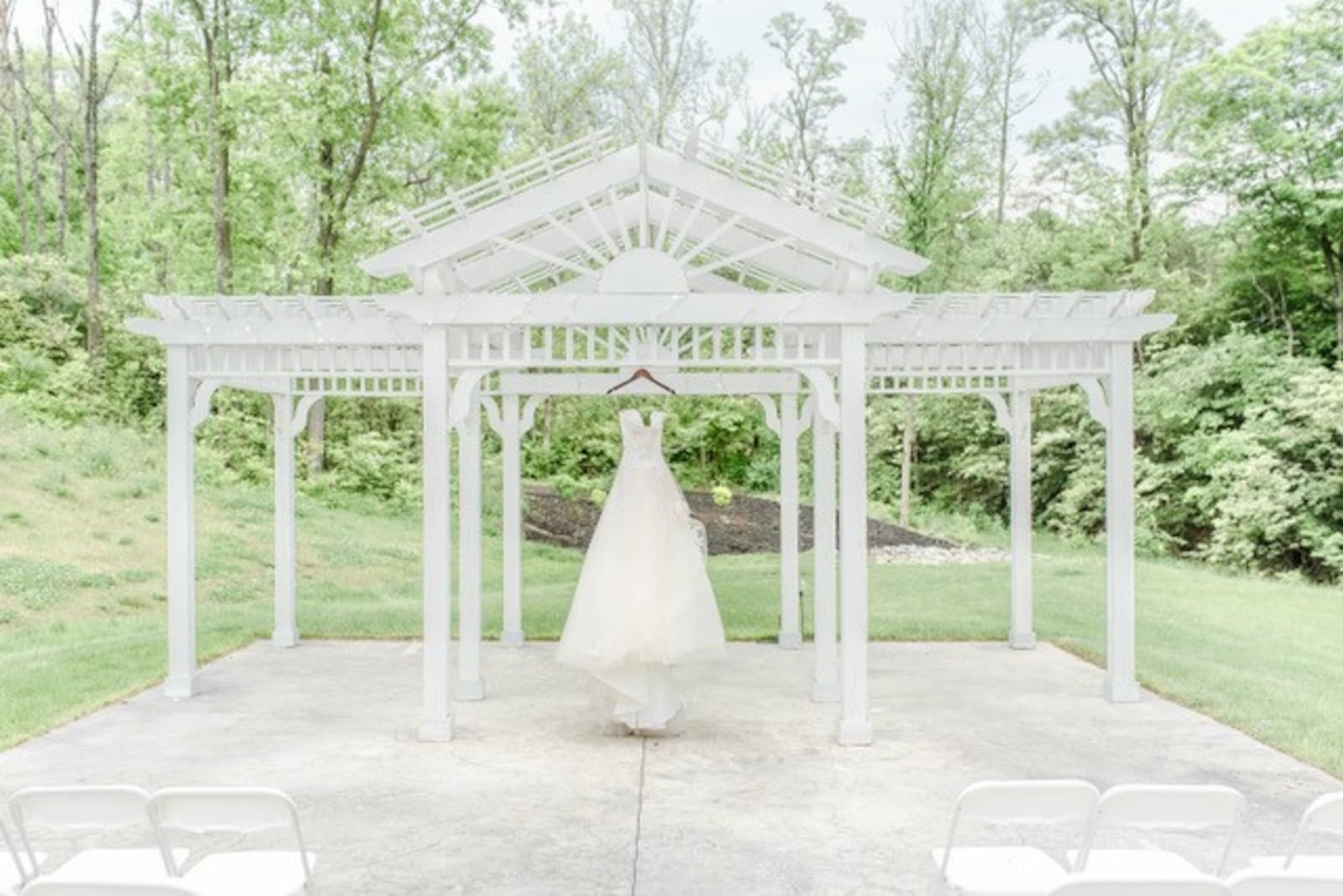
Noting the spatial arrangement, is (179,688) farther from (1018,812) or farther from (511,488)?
(1018,812)

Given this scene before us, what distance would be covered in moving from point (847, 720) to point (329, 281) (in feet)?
49.7

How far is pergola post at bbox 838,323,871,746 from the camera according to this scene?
25.0 ft

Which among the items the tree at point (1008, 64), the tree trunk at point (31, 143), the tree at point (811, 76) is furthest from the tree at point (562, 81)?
the tree trunk at point (31, 143)

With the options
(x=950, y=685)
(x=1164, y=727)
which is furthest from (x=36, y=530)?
(x=1164, y=727)

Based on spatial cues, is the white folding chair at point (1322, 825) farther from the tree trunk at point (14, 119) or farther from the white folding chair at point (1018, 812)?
the tree trunk at point (14, 119)

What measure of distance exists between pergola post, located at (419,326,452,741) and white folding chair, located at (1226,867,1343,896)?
5309mm

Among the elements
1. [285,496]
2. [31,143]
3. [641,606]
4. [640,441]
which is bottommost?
[641,606]

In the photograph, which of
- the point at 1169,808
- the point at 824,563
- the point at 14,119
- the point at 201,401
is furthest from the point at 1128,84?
the point at 1169,808

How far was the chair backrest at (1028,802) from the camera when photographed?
154 inches

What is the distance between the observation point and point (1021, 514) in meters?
11.5

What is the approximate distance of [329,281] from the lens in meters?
20.5

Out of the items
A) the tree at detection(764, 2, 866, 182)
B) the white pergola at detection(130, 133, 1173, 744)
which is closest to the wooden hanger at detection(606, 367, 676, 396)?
the white pergola at detection(130, 133, 1173, 744)

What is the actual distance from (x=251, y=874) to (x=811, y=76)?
69.7ft

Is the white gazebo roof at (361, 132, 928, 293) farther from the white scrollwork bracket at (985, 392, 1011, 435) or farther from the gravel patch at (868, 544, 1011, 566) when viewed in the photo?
the gravel patch at (868, 544, 1011, 566)
